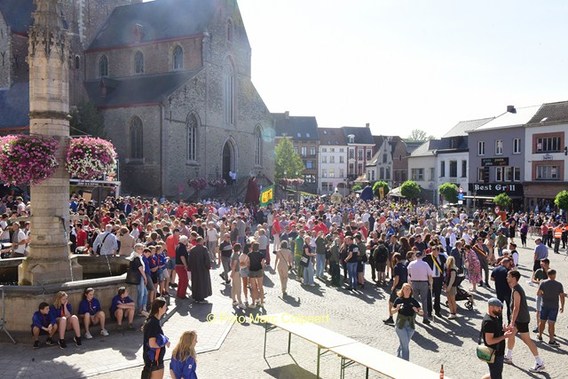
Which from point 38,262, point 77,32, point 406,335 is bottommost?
point 406,335

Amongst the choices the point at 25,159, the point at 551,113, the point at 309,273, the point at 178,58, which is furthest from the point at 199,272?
the point at 551,113

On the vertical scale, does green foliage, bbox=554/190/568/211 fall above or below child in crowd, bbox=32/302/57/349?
above

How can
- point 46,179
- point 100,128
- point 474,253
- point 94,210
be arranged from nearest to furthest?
point 46,179 < point 474,253 < point 94,210 < point 100,128

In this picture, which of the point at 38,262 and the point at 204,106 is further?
the point at 204,106

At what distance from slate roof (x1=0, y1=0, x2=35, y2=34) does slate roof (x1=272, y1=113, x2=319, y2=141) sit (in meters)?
45.1

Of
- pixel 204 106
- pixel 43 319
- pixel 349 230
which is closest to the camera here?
pixel 43 319

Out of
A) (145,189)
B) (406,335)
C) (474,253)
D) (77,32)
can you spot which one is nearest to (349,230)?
(474,253)

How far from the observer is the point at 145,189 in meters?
38.8

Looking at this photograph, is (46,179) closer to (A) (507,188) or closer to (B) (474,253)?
(B) (474,253)

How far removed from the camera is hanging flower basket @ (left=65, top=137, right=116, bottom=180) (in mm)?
10383

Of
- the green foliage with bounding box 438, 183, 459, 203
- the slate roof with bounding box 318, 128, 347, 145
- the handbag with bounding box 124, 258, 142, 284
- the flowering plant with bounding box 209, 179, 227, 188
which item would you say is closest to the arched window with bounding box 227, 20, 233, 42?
the flowering plant with bounding box 209, 179, 227, 188

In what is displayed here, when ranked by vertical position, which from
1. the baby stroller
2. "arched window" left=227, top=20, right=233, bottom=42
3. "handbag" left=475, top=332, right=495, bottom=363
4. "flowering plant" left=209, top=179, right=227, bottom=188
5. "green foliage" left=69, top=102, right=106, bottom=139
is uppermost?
"arched window" left=227, top=20, right=233, bottom=42

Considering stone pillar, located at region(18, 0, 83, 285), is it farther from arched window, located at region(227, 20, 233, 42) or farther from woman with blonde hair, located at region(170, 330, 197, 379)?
arched window, located at region(227, 20, 233, 42)

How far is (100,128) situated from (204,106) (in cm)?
800
